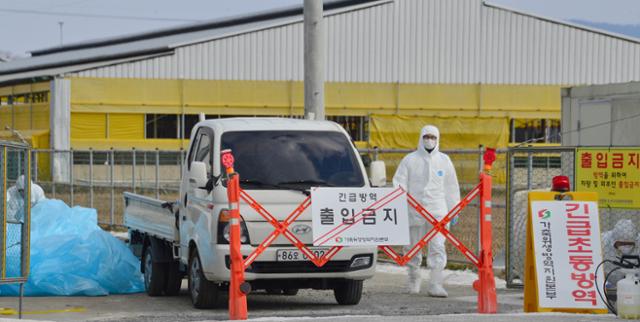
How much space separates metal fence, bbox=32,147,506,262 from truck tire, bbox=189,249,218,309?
5058 millimetres

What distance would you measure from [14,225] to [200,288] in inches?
78.4

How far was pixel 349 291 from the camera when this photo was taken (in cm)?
1315

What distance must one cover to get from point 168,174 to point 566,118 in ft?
58.6

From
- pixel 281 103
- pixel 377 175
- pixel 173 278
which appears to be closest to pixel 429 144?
pixel 377 175

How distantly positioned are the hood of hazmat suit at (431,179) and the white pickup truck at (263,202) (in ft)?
4.91

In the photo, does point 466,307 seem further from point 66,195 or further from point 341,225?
point 66,195

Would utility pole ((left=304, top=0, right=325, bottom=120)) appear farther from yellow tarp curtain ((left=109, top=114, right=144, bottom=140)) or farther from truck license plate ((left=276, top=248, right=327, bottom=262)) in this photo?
yellow tarp curtain ((left=109, top=114, right=144, bottom=140))

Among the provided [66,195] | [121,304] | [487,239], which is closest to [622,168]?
[487,239]

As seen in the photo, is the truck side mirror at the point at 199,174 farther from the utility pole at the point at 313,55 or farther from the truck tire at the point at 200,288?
the utility pole at the point at 313,55

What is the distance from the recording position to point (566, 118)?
21719 millimetres

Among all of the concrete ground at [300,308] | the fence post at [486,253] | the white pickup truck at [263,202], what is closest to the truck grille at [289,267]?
the white pickup truck at [263,202]

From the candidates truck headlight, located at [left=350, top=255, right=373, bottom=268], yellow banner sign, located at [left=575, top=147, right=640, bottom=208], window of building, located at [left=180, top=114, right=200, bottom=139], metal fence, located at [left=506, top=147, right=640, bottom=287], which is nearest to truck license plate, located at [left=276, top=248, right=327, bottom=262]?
truck headlight, located at [left=350, top=255, right=373, bottom=268]

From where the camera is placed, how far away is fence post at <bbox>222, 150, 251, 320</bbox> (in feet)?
37.2

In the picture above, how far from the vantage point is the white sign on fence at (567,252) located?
1143cm
